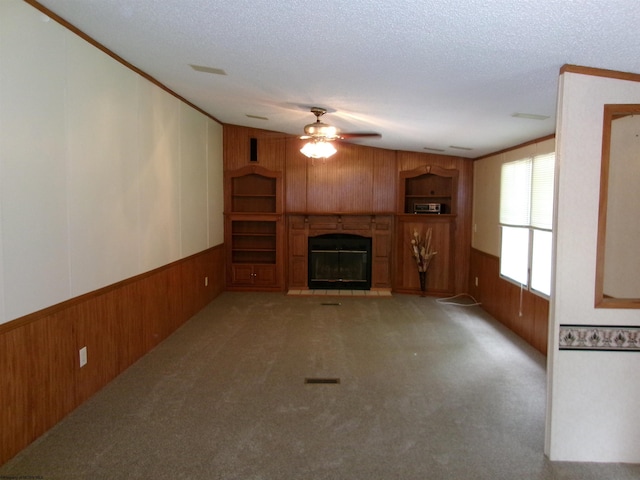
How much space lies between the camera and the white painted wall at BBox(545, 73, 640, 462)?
8.23 feet

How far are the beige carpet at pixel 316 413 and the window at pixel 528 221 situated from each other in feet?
2.67

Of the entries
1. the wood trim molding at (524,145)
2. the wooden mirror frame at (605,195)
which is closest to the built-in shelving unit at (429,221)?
the wood trim molding at (524,145)

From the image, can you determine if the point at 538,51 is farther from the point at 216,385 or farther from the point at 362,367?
the point at 216,385

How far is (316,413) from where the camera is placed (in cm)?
323

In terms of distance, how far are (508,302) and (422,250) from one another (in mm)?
1964

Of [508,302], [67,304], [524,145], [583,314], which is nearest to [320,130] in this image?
[524,145]

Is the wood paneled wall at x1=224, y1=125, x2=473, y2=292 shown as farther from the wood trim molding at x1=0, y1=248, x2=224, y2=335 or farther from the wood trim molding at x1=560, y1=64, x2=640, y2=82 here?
the wood trim molding at x1=560, y1=64, x2=640, y2=82

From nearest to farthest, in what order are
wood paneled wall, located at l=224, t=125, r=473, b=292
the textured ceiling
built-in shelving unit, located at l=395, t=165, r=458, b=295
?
1. the textured ceiling
2. built-in shelving unit, located at l=395, t=165, r=458, b=295
3. wood paneled wall, located at l=224, t=125, r=473, b=292

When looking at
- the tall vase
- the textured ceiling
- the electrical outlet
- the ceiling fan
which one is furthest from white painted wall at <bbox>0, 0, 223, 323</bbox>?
the tall vase

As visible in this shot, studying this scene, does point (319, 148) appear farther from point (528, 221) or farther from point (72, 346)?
point (72, 346)

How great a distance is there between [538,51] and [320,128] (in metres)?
2.88

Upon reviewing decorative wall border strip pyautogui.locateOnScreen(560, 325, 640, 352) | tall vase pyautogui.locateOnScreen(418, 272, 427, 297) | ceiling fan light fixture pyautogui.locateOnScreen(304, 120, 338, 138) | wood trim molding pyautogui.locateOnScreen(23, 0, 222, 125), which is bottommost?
tall vase pyautogui.locateOnScreen(418, 272, 427, 297)

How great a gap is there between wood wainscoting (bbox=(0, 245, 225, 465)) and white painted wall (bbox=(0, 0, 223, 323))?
0.44ft

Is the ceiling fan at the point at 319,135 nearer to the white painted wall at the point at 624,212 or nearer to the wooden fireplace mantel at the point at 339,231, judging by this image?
the wooden fireplace mantel at the point at 339,231
